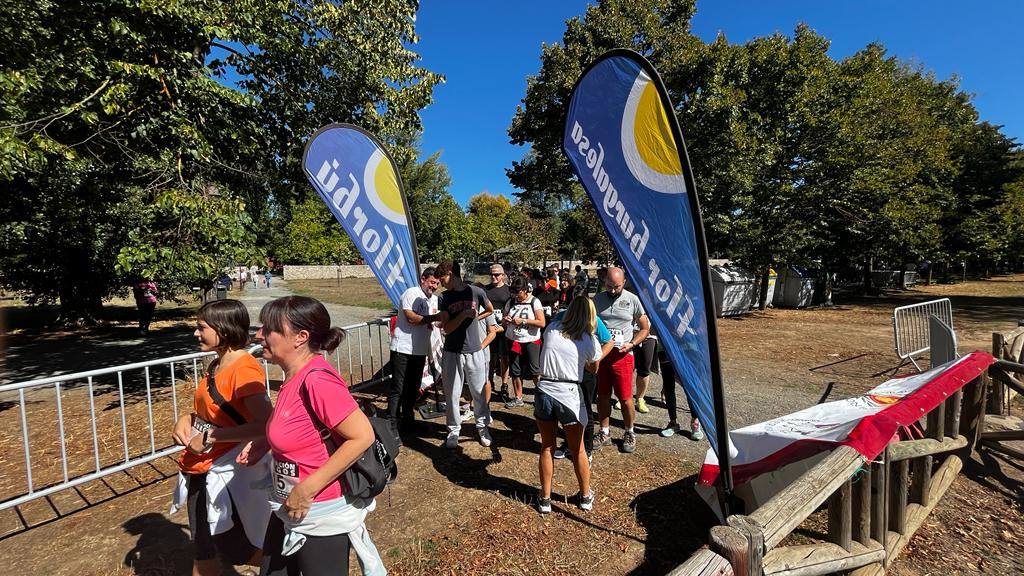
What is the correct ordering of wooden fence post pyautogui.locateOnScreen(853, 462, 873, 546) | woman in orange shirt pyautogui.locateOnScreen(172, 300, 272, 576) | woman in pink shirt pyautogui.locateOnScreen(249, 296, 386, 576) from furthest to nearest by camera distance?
wooden fence post pyautogui.locateOnScreen(853, 462, 873, 546), woman in orange shirt pyautogui.locateOnScreen(172, 300, 272, 576), woman in pink shirt pyautogui.locateOnScreen(249, 296, 386, 576)

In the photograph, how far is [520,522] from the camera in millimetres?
3369

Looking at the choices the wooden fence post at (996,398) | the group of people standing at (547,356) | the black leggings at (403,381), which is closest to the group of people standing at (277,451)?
the group of people standing at (547,356)

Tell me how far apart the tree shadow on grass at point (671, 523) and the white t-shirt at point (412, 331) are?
268 cm

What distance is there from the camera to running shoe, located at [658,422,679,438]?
4941mm

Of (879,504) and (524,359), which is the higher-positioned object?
(524,359)

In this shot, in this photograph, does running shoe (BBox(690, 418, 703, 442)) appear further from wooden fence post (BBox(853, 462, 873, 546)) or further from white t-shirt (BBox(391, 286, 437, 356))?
white t-shirt (BBox(391, 286, 437, 356))

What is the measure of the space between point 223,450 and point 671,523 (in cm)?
321

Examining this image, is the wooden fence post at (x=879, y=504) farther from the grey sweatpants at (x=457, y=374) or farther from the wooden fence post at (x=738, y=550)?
the grey sweatpants at (x=457, y=374)

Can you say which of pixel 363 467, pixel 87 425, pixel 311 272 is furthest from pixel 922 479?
pixel 311 272

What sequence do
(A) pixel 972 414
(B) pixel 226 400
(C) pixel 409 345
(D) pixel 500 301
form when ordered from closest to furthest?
1. (B) pixel 226 400
2. (A) pixel 972 414
3. (C) pixel 409 345
4. (D) pixel 500 301

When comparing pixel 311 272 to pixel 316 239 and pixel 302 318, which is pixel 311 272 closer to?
pixel 316 239

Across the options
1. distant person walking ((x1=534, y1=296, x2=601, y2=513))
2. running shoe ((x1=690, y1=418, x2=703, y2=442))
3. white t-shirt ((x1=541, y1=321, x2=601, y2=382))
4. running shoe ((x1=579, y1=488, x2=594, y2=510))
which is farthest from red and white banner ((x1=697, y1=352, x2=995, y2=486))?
running shoe ((x1=690, y1=418, x2=703, y2=442))

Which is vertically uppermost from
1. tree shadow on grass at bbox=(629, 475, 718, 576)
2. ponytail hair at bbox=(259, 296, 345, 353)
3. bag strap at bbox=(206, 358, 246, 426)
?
ponytail hair at bbox=(259, 296, 345, 353)

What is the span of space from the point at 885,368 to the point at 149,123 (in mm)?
12972
